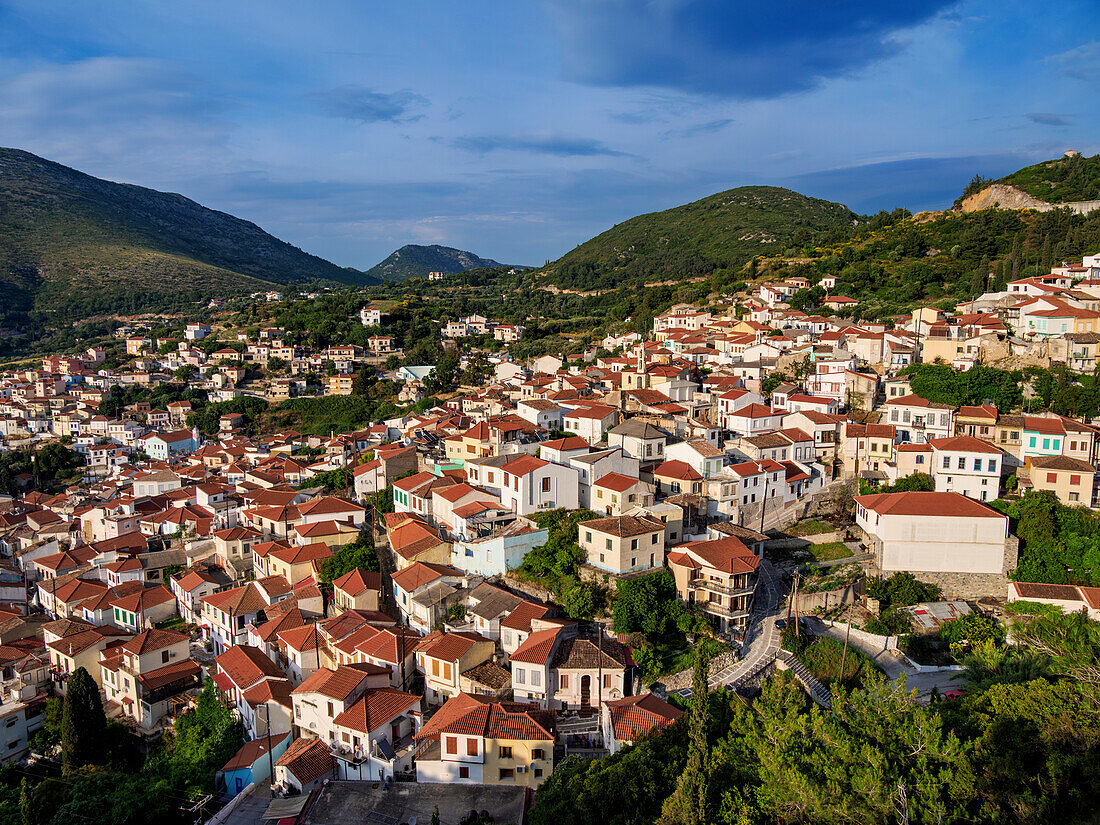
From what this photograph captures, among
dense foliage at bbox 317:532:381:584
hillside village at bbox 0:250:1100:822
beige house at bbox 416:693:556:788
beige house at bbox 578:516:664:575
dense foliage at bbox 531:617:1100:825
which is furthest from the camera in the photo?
dense foliage at bbox 317:532:381:584

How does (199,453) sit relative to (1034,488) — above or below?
below

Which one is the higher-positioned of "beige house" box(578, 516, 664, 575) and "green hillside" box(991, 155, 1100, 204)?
"green hillside" box(991, 155, 1100, 204)

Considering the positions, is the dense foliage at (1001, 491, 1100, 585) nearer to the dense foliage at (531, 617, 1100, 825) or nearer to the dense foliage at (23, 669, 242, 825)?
the dense foliage at (531, 617, 1100, 825)

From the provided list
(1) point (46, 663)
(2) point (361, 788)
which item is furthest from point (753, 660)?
(1) point (46, 663)

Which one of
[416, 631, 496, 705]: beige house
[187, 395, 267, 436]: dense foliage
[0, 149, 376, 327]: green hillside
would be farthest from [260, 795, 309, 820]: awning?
[0, 149, 376, 327]: green hillside

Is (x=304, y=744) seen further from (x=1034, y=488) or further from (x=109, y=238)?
(x=109, y=238)

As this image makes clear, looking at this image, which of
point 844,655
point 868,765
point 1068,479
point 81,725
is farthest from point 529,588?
point 1068,479

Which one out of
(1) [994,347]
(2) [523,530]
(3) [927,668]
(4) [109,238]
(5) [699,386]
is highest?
(4) [109,238]
